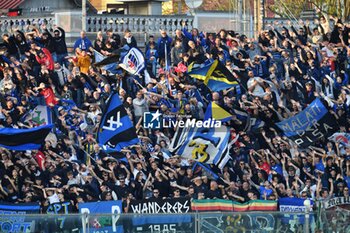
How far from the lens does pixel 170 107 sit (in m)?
32.5

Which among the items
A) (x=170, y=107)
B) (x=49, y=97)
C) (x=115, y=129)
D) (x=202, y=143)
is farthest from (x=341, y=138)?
(x=49, y=97)

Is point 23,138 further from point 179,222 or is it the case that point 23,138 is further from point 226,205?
point 179,222

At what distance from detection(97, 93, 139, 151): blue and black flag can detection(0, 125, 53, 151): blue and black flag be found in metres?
1.48

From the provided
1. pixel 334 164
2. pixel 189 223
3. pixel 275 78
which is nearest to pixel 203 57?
pixel 275 78

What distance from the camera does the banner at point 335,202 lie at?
29.4 metres

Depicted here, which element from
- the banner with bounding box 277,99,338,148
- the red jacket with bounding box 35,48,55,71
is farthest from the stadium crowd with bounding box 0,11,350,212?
the banner with bounding box 277,99,338,148

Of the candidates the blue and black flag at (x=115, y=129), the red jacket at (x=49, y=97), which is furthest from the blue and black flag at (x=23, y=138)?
the red jacket at (x=49, y=97)

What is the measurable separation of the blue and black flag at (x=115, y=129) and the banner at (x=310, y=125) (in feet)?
12.9

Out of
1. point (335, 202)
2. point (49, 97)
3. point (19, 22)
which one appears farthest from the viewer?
point (19, 22)

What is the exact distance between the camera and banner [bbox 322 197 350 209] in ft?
96.5

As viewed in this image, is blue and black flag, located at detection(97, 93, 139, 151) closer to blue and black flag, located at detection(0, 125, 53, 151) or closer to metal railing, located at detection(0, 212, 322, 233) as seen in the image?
blue and black flag, located at detection(0, 125, 53, 151)

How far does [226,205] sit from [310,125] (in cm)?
513

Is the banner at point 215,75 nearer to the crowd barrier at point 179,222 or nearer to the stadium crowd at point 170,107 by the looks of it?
the stadium crowd at point 170,107

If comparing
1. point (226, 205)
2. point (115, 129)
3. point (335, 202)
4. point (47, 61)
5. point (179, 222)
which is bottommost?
point (335, 202)
